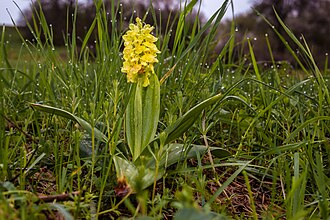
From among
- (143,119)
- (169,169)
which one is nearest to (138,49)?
(143,119)

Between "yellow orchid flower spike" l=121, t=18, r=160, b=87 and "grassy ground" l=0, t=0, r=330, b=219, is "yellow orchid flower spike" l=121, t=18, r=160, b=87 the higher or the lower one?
the higher one

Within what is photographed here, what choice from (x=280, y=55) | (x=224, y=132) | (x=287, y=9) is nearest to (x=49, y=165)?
(x=224, y=132)

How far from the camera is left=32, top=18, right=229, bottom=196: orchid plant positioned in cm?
124

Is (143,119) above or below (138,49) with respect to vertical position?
below

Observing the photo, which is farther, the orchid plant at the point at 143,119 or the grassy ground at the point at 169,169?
the orchid plant at the point at 143,119

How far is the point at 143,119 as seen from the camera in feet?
4.53

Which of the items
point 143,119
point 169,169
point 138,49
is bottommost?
point 169,169

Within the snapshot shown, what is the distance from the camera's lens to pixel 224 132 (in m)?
1.82

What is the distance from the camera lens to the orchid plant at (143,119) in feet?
4.07

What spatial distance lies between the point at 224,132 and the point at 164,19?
50.2ft

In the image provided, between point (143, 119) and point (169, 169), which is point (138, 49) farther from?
point (169, 169)

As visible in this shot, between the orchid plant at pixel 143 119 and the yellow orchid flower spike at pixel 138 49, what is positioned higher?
the yellow orchid flower spike at pixel 138 49

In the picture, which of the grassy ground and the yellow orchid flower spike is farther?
the yellow orchid flower spike

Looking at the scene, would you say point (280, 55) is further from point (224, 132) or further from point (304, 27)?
point (224, 132)
